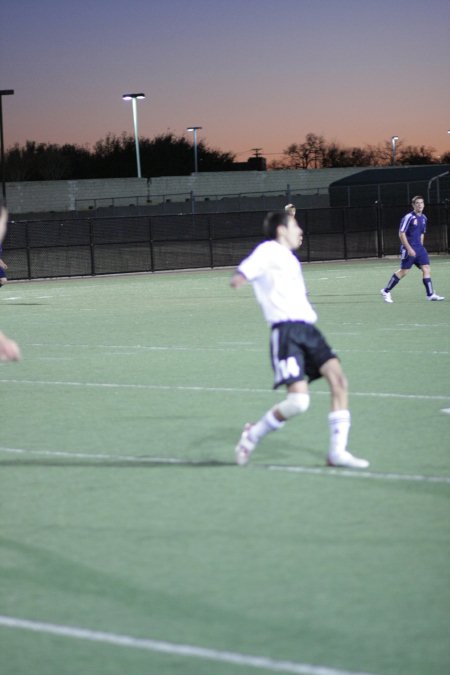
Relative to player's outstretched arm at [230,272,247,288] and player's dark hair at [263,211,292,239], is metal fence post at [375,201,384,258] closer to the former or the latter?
player's dark hair at [263,211,292,239]

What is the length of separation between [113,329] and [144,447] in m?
10.8

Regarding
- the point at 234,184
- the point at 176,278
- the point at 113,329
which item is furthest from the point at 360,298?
the point at 234,184

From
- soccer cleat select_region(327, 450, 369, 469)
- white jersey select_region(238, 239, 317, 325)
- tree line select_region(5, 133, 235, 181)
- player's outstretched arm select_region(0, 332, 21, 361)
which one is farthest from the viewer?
tree line select_region(5, 133, 235, 181)

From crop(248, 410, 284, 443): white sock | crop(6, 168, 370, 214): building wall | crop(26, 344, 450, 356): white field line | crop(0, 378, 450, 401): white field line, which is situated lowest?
crop(26, 344, 450, 356): white field line

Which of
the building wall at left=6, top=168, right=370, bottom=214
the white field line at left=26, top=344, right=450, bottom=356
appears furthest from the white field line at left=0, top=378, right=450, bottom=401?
the building wall at left=6, top=168, right=370, bottom=214

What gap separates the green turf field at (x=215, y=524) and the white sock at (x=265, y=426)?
28cm

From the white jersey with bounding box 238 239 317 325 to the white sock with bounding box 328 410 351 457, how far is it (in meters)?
0.67

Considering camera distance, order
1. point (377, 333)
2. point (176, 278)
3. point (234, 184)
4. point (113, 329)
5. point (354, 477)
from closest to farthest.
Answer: point (354, 477) → point (377, 333) → point (113, 329) → point (176, 278) → point (234, 184)

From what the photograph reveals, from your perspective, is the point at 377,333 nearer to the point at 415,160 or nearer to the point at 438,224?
the point at 438,224

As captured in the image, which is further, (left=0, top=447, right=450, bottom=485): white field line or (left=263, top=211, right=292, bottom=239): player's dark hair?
(left=263, top=211, right=292, bottom=239): player's dark hair

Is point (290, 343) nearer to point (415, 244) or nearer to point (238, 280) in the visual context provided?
point (238, 280)

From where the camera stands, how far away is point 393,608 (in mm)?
5680

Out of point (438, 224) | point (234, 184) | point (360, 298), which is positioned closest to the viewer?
point (360, 298)

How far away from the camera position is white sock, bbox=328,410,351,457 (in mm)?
8547
